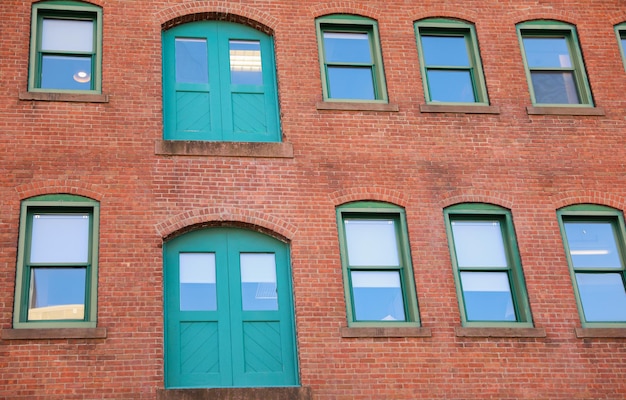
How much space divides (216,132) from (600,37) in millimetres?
7201

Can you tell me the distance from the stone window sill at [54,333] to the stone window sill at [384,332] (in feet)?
11.4

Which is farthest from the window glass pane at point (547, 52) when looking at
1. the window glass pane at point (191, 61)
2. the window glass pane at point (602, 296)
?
the window glass pane at point (191, 61)

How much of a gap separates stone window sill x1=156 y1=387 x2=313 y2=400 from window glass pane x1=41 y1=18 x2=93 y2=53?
592 cm

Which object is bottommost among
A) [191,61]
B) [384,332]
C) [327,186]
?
[384,332]

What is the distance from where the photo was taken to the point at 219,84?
577 inches

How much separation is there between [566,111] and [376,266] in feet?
14.6

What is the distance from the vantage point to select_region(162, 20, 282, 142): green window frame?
1427 centimetres

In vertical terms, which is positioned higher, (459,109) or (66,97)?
(66,97)

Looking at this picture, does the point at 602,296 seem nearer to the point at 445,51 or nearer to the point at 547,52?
the point at 547,52

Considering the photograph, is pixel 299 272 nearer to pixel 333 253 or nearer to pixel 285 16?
pixel 333 253

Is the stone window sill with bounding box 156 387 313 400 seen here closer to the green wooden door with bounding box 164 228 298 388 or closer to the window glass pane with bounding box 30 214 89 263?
the green wooden door with bounding box 164 228 298 388

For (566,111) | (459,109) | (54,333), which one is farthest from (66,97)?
(566,111)

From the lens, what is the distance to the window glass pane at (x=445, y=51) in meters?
15.5

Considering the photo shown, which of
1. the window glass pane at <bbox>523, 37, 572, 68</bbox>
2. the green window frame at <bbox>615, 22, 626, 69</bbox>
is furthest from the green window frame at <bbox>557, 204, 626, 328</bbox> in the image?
the green window frame at <bbox>615, 22, 626, 69</bbox>
